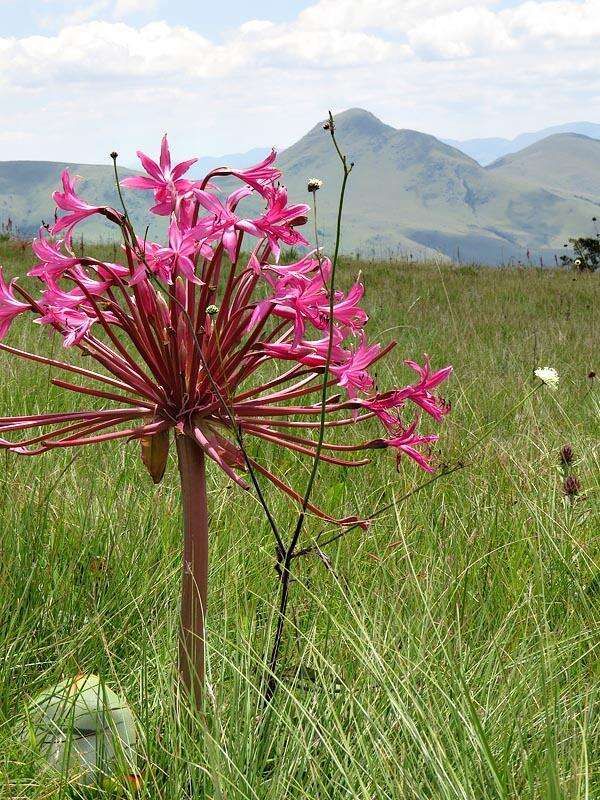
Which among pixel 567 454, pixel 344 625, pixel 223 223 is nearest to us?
pixel 223 223

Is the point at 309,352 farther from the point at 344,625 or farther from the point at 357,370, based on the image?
the point at 344,625

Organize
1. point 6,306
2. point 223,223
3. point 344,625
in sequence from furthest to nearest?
point 344,625, point 6,306, point 223,223

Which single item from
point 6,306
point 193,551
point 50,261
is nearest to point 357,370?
point 193,551

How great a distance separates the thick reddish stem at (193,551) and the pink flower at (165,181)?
454 millimetres

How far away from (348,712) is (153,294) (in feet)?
3.30

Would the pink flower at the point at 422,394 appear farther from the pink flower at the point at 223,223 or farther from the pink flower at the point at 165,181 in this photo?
the pink flower at the point at 165,181

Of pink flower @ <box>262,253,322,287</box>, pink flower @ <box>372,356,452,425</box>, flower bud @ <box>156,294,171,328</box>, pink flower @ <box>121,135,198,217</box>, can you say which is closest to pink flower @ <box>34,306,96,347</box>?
flower bud @ <box>156,294,171,328</box>

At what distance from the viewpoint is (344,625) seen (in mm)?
2203

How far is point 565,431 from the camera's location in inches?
181

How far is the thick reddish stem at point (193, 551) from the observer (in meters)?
1.66

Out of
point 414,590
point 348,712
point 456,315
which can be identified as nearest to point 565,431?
point 414,590

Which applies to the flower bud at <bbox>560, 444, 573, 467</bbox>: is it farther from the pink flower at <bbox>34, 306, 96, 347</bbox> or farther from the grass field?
the pink flower at <bbox>34, 306, 96, 347</bbox>

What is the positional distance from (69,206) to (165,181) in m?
0.21

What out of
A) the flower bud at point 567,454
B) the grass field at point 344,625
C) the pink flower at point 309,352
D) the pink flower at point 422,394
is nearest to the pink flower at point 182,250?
the pink flower at point 309,352
